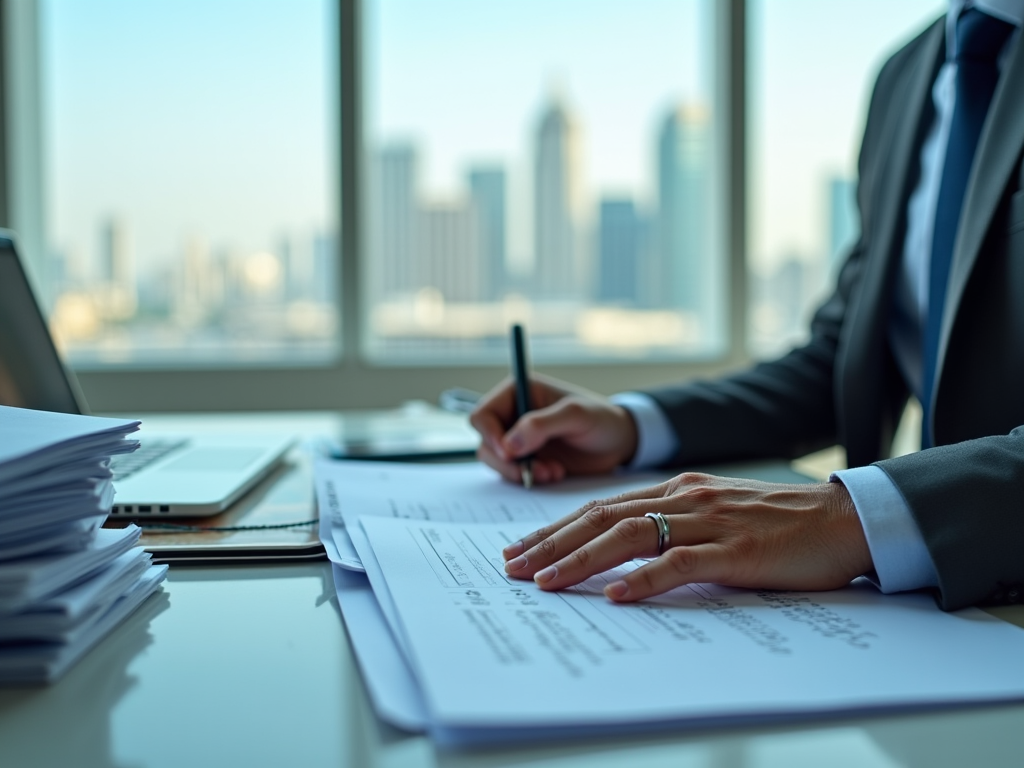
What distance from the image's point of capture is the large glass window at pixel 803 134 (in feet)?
10.5

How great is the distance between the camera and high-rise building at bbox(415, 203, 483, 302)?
3.05m

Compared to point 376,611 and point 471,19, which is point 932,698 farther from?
point 471,19

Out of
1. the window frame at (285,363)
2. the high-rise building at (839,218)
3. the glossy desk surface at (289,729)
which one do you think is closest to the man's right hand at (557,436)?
the glossy desk surface at (289,729)

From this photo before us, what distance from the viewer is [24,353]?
1.00 meters

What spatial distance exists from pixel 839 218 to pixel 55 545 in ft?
11.0

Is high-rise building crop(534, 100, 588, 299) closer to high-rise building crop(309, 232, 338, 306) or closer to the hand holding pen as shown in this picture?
high-rise building crop(309, 232, 338, 306)

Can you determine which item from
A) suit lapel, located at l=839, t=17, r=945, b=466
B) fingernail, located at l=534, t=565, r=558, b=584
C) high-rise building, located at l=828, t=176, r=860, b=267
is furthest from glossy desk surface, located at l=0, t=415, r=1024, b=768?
high-rise building, located at l=828, t=176, r=860, b=267

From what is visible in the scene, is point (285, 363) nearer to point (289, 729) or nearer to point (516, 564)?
point (516, 564)

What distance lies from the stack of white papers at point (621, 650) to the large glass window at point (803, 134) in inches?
109

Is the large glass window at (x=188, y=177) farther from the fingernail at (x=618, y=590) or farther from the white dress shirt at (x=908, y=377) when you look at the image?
the fingernail at (x=618, y=590)

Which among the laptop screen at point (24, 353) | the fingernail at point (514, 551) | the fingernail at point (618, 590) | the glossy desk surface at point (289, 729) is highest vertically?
the laptop screen at point (24, 353)

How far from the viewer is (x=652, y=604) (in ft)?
1.68

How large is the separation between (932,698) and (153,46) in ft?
10.1

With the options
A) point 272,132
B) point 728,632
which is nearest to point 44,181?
point 272,132
